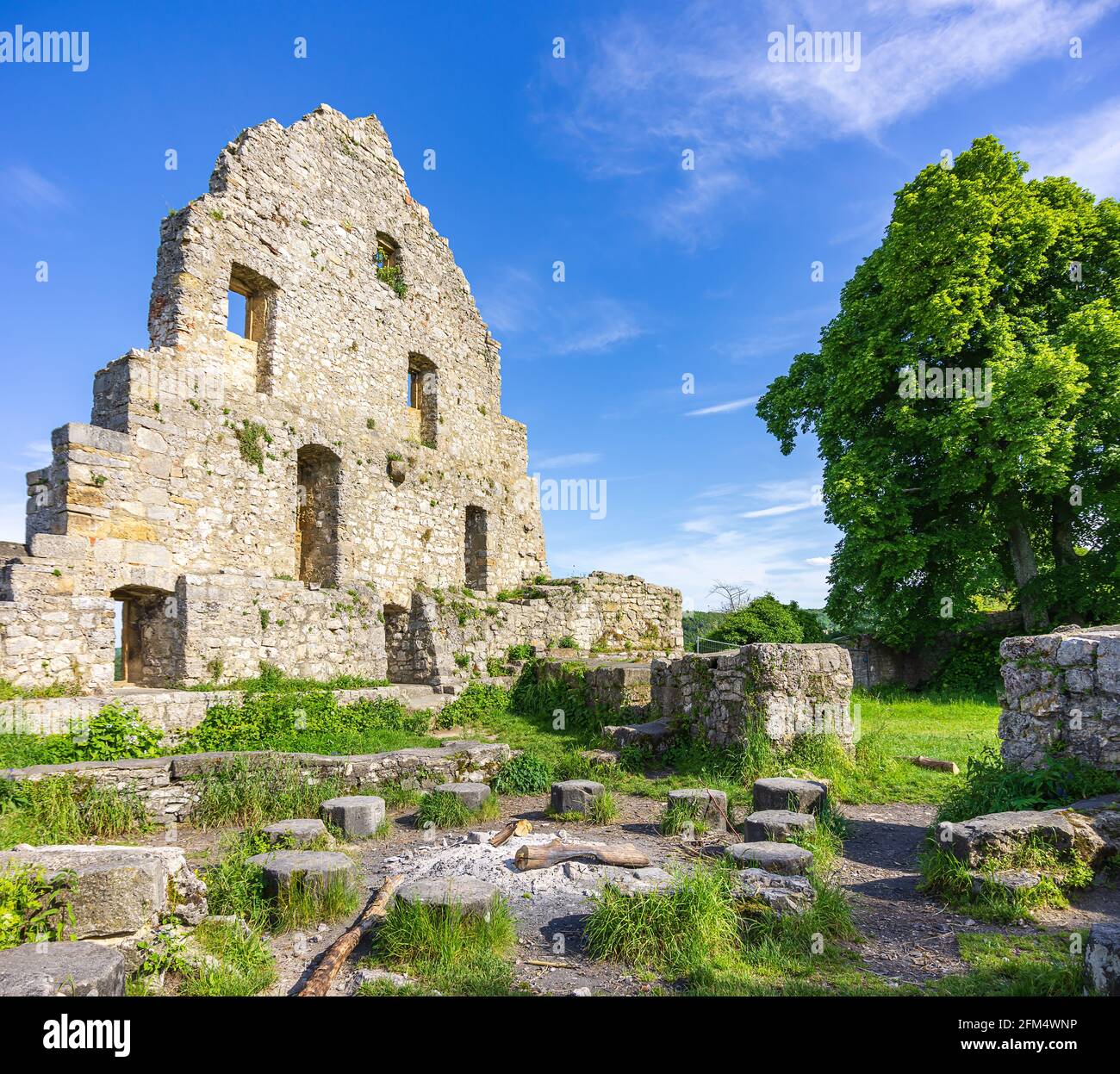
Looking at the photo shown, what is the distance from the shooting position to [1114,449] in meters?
14.3

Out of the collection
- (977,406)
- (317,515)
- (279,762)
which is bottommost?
(279,762)

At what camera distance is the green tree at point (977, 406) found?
1441 centimetres

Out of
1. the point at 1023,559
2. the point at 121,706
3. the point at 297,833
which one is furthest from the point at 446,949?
the point at 1023,559

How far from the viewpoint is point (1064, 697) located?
6.57 metres

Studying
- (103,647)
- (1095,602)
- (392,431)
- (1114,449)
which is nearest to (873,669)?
(1095,602)

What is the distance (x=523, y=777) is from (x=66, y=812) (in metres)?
5.06

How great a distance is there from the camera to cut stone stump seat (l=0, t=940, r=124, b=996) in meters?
3.06

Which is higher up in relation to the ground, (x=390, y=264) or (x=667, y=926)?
(x=390, y=264)

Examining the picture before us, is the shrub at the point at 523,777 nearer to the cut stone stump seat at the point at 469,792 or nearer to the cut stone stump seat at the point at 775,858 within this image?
the cut stone stump seat at the point at 469,792

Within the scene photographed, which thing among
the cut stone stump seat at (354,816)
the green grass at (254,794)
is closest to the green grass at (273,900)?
the cut stone stump seat at (354,816)

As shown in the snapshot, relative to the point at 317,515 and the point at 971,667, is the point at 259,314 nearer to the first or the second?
the point at 317,515

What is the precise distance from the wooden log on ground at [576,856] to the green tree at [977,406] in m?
12.2

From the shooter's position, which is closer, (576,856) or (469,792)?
(576,856)

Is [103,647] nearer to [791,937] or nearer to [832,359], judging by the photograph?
[791,937]
